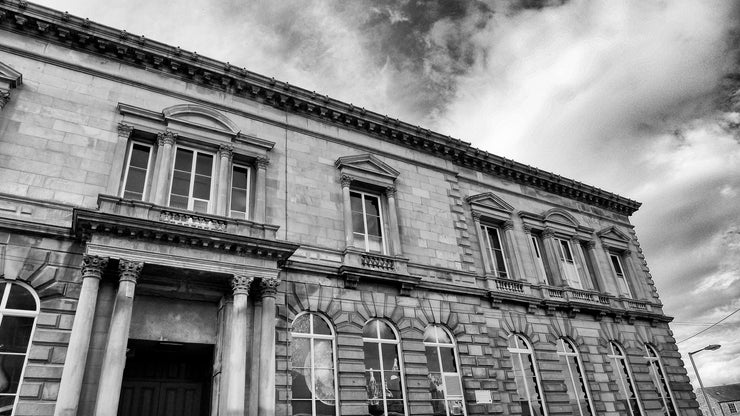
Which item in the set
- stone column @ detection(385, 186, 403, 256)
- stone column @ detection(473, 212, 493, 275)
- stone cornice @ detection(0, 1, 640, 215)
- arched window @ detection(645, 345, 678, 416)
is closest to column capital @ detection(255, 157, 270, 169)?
stone cornice @ detection(0, 1, 640, 215)

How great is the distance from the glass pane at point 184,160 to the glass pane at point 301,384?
22.6 ft

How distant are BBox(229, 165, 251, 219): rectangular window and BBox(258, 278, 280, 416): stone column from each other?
301 cm

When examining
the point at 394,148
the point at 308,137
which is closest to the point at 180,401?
the point at 308,137

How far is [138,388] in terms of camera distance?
12727 millimetres

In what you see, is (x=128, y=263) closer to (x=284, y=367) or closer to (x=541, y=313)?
(x=284, y=367)

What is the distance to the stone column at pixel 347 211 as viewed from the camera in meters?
16.3

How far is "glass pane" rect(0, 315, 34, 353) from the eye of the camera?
10781 mm

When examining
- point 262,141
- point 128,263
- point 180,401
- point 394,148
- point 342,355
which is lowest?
point 180,401

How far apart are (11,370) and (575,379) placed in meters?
18.6

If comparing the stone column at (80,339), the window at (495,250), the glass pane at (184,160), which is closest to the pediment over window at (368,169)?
the glass pane at (184,160)

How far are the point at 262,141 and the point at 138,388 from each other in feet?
26.7

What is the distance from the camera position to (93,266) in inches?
442

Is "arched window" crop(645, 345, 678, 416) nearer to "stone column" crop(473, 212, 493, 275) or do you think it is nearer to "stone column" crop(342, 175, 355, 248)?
"stone column" crop(473, 212, 493, 275)

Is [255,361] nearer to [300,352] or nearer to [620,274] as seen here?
[300,352]
